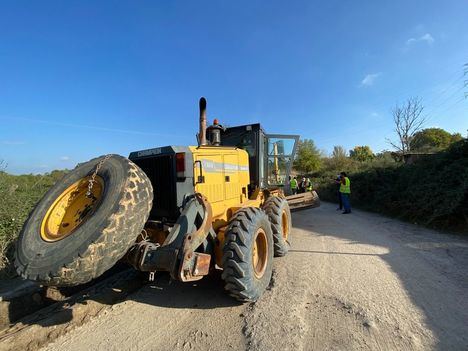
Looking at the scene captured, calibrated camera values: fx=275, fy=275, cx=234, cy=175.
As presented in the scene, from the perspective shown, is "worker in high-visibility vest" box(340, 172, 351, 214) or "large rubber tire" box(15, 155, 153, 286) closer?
"large rubber tire" box(15, 155, 153, 286)

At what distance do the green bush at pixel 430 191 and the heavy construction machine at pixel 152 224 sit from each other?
6.84m

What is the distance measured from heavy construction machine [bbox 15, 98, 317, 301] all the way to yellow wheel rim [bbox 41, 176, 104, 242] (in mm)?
11

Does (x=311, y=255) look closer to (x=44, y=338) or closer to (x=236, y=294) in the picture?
(x=236, y=294)

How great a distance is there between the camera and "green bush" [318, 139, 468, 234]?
310 inches

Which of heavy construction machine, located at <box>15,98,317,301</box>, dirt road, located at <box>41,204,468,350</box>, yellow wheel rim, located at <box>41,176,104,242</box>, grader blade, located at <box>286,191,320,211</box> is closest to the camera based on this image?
heavy construction machine, located at <box>15,98,317,301</box>

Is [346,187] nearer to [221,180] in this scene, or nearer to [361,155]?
[221,180]

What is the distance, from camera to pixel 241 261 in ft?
10.9

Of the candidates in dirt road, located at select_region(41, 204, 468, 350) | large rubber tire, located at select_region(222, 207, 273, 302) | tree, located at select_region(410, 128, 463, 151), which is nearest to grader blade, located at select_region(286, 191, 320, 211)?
dirt road, located at select_region(41, 204, 468, 350)

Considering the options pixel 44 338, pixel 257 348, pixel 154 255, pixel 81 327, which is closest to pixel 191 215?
pixel 154 255

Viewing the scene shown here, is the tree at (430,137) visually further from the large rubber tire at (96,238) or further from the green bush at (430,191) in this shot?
the large rubber tire at (96,238)

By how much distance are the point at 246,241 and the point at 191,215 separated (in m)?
0.76

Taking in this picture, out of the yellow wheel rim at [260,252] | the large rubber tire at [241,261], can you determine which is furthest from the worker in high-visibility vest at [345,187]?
the large rubber tire at [241,261]

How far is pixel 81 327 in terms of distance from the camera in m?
3.24

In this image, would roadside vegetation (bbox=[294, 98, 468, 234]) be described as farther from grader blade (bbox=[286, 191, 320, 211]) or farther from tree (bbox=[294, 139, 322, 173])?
tree (bbox=[294, 139, 322, 173])
